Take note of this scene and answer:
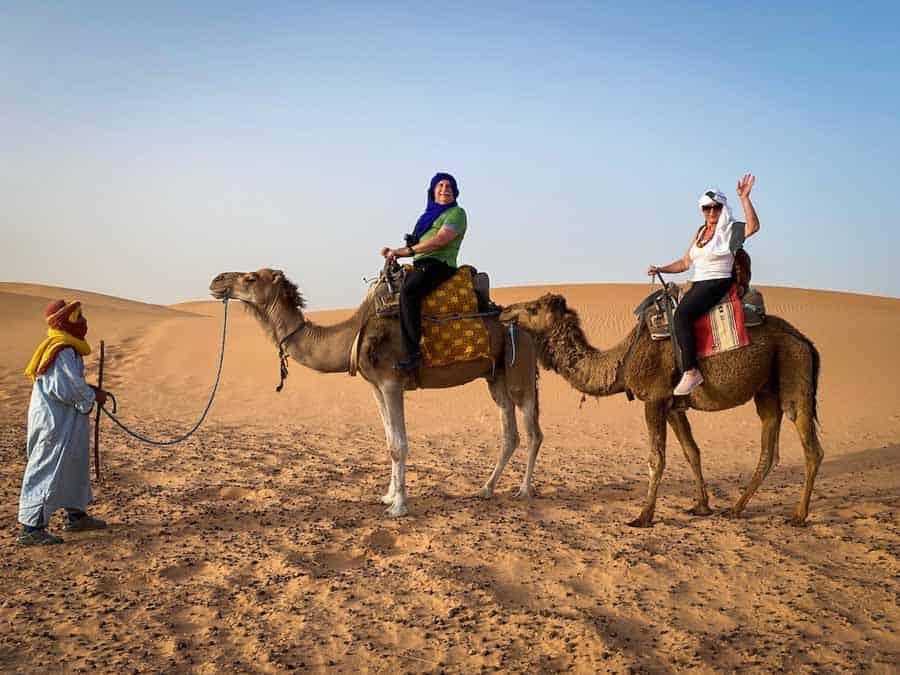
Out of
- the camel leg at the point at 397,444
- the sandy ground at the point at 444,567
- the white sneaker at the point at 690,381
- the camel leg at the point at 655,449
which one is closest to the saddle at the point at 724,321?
the white sneaker at the point at 690,381

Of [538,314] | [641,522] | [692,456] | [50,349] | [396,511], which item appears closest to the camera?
[50,349]

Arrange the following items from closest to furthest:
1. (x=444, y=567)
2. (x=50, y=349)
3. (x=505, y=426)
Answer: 1. (x=444, y=567)
2. (x=50, y=349)
3. (x=505, y=426)

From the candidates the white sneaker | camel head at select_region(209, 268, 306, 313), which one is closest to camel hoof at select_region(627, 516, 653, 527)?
the white sneaker

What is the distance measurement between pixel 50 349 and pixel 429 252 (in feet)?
11.1

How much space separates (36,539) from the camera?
234 inches

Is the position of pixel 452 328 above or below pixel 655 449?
above

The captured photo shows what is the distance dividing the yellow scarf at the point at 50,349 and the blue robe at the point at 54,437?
4cm

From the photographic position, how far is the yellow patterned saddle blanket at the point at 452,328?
716 centimetres

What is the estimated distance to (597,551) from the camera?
6.00 meters

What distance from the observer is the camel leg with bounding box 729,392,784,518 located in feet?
22.9

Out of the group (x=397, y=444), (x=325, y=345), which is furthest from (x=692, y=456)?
(x=325, y=345)

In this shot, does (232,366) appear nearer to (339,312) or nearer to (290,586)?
(339,312)

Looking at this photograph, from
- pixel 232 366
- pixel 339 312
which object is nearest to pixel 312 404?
pixel 232 366

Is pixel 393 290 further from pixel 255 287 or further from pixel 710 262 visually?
pixel 710 262
